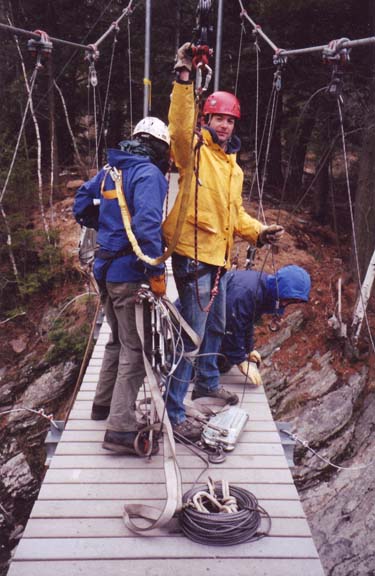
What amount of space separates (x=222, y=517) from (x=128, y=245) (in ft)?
4.47

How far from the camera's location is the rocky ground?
483 cm

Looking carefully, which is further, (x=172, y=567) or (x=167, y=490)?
(x=167, y=490)

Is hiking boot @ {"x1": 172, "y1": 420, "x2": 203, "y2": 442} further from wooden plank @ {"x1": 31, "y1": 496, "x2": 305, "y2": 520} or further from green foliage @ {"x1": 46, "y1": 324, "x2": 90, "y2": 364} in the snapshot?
green foliage @ {"x1": 46, "y1": 324, "x2": 90, "y2": 364}

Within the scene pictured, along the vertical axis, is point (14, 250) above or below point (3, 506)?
above

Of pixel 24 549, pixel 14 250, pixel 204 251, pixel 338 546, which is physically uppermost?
pixel 204 251

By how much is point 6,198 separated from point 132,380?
6.60 m

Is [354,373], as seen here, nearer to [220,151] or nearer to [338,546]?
[338,546]

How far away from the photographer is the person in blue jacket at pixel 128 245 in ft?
8.39

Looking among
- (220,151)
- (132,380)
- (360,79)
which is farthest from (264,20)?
(132,380)

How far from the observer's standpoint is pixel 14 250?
8.58 metres

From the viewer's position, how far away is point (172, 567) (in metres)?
2.20

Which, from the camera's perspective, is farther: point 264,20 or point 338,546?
point 264,20

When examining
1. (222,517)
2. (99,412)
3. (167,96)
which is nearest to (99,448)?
(99,412)

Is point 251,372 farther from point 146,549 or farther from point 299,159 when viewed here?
point 299,159
